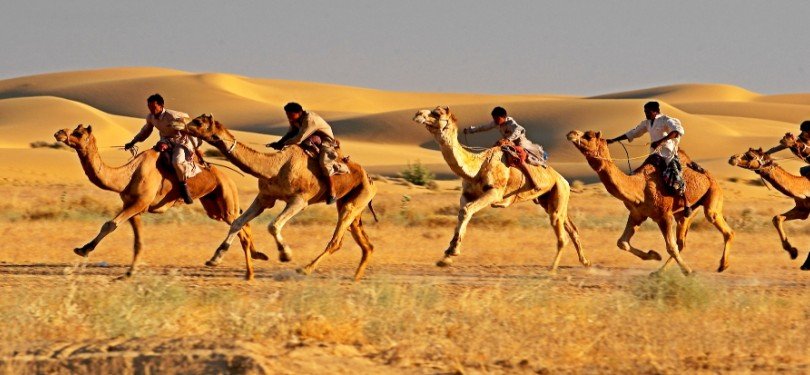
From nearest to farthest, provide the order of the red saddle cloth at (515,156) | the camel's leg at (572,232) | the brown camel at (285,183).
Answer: the brown camel at (285,183), the red saddle cloth at (515,156), the camel's leg at (572,232)

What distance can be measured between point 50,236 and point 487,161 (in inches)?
333

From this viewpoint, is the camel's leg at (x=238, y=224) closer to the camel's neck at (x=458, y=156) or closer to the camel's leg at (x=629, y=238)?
the camel's neck at (x=458, y=156)

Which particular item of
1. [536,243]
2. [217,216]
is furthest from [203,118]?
[536,243]

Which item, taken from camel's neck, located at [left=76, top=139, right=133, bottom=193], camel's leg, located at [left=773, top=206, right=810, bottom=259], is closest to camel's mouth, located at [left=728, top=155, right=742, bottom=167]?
camel's leg, located at [left=773, top=206, right=810, bottom=259]

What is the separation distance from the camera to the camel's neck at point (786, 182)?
1795 centimetres

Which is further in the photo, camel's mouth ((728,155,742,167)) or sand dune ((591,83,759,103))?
sand dune ((591,83,759,103))

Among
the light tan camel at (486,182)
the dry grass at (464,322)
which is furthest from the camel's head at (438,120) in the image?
the dry grass at (464,322)

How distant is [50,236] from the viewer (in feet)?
70.3

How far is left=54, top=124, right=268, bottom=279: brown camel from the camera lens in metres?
14.7

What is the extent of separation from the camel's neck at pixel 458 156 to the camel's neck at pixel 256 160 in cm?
174

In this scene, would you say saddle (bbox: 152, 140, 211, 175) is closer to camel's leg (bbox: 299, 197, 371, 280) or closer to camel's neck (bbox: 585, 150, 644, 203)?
camel's leg (bbox: 299, 197, 371, 280)

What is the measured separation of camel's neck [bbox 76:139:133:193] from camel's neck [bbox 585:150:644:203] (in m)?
5.12

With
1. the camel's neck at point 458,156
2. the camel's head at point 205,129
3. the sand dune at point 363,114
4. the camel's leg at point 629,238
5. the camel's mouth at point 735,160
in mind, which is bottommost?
the sand dune at point 363,114

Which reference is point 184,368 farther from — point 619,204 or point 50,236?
point 619,204
